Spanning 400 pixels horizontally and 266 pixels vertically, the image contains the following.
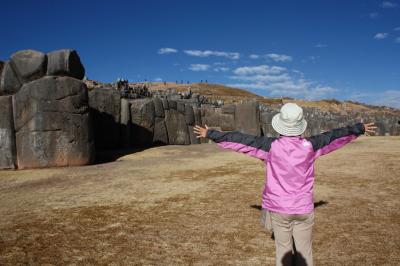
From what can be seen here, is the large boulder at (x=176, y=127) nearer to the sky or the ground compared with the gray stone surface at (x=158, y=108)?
nearer to the ground

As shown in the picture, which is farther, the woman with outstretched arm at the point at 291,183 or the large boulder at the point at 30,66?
the large boulder at the point at 30,66

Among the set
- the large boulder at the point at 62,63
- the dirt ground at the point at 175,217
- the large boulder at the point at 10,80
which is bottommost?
the dirt ground at the point at 175,217

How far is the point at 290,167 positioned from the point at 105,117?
40.2ft

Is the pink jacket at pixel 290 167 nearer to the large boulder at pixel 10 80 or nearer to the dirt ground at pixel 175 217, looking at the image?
the dirt ground at pixel 175 217

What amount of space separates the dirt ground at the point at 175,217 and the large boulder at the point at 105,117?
4901 mm

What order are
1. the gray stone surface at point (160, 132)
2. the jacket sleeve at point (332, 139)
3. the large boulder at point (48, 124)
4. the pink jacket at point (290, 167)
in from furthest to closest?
1. the gray stone surface at point (160, 132)
2. the large boulder at point (48, 124)
3. the jacket sleeve at point (332, 139)
4. the pink jacket at point (290, 167)

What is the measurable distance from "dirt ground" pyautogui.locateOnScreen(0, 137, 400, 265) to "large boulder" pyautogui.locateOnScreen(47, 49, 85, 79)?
3.09 m

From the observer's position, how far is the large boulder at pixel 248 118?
19.2m

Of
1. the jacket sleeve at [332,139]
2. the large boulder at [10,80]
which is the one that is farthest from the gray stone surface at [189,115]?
the jacket sleeve at [332,139]

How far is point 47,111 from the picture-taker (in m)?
9.93

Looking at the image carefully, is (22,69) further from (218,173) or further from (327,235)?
(327,235)

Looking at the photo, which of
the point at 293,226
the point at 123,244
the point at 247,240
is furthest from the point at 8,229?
the point at 293,226

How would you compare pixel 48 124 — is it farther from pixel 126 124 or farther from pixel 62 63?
pixel 126 124

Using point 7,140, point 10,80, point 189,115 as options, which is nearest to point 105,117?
point 10,80
